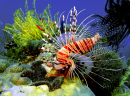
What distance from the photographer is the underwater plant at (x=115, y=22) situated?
316 cm

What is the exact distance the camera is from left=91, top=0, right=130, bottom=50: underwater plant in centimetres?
316

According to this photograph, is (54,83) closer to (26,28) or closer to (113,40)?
(113,40)

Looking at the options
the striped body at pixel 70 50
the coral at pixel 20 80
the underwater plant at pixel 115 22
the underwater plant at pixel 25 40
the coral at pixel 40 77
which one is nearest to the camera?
the coral at pixel 40 77

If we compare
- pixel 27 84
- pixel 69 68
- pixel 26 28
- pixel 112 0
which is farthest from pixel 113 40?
pixel 26 28

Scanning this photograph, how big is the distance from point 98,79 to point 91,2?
109 meters

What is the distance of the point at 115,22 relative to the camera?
3445 millimetres

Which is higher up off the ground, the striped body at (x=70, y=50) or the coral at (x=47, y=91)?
the striped body at (x=70, y=50)

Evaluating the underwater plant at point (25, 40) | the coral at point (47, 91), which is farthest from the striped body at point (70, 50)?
the underwater plant at point (25, 40)

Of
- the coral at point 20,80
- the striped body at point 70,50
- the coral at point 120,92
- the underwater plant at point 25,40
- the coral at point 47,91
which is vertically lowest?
the coral at point 120,92

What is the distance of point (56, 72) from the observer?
8.39ft

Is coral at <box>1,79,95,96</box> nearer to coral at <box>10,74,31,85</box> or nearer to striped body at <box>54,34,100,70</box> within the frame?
coral at <box>10,74,31,85</box>

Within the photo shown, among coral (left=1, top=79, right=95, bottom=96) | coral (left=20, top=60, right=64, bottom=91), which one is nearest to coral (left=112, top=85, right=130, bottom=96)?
coral (left=1, top=79, right=95, bottom=96)

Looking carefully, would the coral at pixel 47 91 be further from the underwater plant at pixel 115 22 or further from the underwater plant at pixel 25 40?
the underwater plant at pixel 115 22

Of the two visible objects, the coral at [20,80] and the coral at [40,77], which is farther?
the coral at [20,80]
